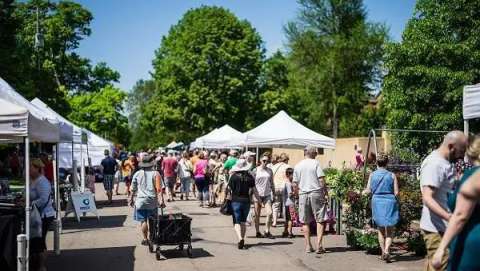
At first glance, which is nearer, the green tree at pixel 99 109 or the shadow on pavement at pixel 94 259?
the shadow on pavement at pixel 94 259

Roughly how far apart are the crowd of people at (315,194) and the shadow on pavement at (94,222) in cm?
317

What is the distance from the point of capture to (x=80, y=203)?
16.8 m

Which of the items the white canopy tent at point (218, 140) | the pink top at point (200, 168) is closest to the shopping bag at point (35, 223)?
the pink top at point (200, 168)

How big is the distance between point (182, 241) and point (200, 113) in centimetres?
3708

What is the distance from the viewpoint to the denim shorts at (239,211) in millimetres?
11812

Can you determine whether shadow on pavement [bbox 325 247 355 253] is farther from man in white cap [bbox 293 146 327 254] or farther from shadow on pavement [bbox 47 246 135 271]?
shadow on pavement [bbox 47 246 135 271]

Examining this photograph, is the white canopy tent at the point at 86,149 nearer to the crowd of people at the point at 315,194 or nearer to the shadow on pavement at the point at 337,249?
the crowd of people at the point at 315,194

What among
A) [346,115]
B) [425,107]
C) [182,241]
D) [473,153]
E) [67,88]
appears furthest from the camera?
[346,115]

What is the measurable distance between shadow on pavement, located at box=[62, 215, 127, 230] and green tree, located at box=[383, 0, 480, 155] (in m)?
15.1

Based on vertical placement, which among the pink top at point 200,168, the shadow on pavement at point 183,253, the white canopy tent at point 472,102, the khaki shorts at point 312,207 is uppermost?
the white canopy tent at point 472,102

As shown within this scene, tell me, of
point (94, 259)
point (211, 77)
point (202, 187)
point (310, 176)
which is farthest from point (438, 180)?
point (211, 77)

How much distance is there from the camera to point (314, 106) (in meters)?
55.1

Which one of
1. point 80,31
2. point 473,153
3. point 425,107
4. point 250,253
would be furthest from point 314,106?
point 473,153

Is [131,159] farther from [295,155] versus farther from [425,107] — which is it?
[295,155]
